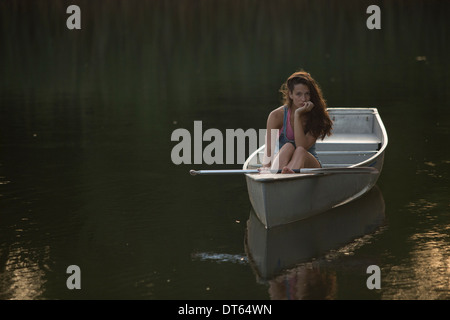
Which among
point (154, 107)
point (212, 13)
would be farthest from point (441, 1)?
point (154, 107)

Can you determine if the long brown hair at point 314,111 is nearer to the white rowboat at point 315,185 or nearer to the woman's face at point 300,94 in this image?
the woman's face at point 300,94

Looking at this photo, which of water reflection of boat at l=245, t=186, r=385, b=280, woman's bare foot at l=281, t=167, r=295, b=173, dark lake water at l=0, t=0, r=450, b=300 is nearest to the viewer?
dark lake water at l=0, t=0, r=450, b=300

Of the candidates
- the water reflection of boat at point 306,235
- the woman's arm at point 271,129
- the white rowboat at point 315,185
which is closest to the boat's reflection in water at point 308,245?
the water reflection of boat at point 306,235

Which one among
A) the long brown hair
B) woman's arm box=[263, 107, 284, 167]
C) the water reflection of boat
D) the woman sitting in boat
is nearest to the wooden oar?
the woman sitting in boat

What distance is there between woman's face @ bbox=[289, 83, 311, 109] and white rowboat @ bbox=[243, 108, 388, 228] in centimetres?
75

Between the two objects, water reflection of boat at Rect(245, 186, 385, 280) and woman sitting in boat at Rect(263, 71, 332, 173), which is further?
woman sitting in boat at Rect(263, 71, 332, 173)

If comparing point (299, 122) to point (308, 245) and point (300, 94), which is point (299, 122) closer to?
point (300, 94)

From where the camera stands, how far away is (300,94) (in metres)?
9.13

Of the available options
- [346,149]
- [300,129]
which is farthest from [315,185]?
[346,149]

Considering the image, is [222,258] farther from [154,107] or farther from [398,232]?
[154,107]

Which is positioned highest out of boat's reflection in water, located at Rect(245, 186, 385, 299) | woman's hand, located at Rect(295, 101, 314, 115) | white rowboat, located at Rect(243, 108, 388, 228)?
woman's hand, located at Rect(295, 101, 314, 115)

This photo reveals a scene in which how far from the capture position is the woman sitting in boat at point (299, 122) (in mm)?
9102

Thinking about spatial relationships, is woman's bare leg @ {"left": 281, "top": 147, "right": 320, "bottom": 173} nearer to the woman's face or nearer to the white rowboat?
the white rowboat

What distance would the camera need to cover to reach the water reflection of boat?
26.6ft
